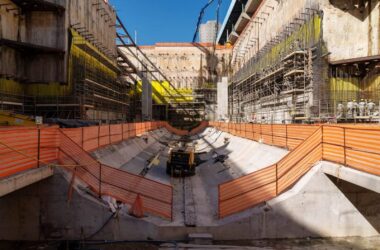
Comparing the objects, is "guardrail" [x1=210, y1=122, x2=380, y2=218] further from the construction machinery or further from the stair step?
the construction machinery

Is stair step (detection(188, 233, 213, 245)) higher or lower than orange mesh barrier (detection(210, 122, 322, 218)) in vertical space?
lower

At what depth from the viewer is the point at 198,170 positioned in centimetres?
1970

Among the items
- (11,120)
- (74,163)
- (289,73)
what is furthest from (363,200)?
(289,73)

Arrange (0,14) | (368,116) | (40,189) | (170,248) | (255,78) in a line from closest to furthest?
1. (170,248)
2. (40,189)
3. (368,116)
4. (0,14)
5. (255,78)

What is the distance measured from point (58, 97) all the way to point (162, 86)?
31008 millimetres

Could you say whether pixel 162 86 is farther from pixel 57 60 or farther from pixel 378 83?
pixel 378 83

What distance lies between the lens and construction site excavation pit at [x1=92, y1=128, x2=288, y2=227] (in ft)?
37.1

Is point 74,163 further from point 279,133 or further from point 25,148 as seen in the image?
point 279,133

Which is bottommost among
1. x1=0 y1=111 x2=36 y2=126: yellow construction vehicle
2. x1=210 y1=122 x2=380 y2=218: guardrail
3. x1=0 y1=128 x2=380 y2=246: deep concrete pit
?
x1=0 y1=128 x2=380 y2=246: deep concrete pit

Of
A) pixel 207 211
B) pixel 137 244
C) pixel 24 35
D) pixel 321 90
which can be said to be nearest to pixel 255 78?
pixel 321 90

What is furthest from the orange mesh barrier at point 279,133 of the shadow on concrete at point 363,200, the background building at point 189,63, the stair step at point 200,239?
the background building at point 189,63

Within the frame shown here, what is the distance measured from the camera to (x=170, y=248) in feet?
29.2

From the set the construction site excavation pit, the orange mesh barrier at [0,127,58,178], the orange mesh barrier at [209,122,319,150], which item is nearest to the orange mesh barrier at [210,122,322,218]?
the construction site excavation pit

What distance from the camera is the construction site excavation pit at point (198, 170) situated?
1130 centimetres
